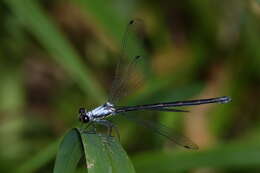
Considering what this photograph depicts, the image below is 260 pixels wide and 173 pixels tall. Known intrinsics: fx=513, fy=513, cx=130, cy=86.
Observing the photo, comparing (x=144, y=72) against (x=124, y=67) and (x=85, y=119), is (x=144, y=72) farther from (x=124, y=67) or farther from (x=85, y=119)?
(x=85, y=119)

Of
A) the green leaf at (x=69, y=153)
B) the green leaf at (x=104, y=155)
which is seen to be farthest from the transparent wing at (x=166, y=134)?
the green leaf at (x=69, y=153)

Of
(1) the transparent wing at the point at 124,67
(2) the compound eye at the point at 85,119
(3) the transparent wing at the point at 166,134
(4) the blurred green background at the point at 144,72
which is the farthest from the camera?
(4) the blurred green background at the point at 144,72

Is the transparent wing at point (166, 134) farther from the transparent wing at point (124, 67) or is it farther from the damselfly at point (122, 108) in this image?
the transparent wing at point (124, 67)

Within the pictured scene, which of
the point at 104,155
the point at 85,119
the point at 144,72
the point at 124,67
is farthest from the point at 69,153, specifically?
the point at 144,72

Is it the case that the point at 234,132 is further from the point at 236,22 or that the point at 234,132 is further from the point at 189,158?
the point at 189,158

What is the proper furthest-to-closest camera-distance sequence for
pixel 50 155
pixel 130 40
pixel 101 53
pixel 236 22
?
1. pixel 101 53
2. pixel 236 22
3. pixel 130 40
4. pixel 50 155

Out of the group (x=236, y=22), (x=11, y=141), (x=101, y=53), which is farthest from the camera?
(x=101, y=53)

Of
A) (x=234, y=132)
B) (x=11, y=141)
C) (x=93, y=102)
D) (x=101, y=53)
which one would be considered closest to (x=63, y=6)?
(x=101, y=53)

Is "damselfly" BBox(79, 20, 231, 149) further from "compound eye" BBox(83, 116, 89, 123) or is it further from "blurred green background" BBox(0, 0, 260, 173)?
"blurred green background" BBox(0, 0, 260, 173)
